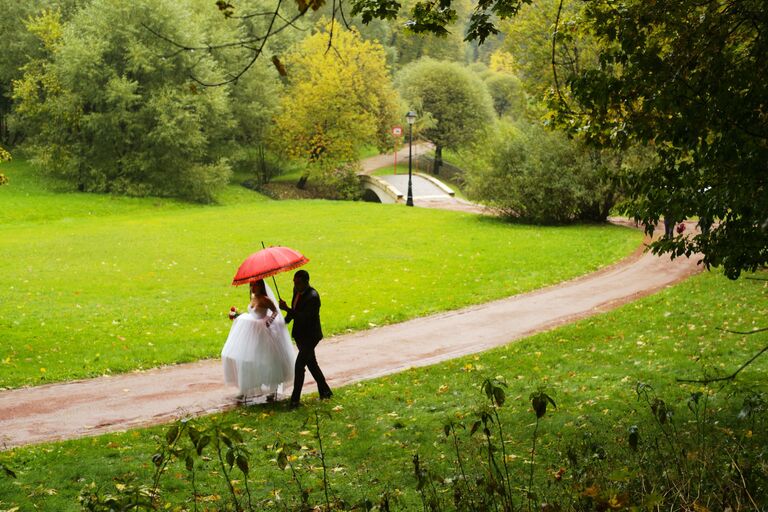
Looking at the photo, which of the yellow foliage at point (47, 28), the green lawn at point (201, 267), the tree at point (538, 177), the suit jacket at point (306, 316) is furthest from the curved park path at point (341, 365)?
the yellow foliage at point (47, 28)

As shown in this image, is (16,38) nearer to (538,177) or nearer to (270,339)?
(538,177)

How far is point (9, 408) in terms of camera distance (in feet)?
39.3

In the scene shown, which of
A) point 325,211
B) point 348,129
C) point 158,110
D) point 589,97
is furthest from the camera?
point 348,129

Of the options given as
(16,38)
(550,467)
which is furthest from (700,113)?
(16,38)

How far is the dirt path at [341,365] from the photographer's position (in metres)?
11.5

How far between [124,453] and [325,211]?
33.1m

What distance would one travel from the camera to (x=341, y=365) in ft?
48.6

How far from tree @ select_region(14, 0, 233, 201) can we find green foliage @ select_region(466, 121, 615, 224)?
19.4m

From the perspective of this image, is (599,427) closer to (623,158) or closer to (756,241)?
(756,241)

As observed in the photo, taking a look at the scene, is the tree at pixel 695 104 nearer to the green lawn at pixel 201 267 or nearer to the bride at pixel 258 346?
the bride at pixel 258 346

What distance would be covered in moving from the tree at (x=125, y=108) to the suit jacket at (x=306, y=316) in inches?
1450

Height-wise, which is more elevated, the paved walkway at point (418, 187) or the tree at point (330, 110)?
the tree at point (330, 110)

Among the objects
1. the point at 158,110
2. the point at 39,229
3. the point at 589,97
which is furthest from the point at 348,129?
the point at 589,97

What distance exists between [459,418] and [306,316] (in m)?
2.97
